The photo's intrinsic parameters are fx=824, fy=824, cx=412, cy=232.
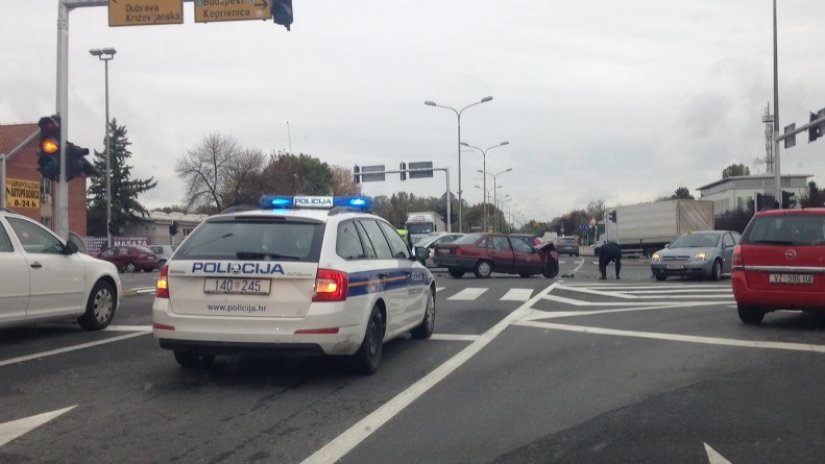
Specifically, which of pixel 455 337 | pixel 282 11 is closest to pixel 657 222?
pixel 282 11

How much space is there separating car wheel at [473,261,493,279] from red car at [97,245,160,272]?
23.2 metres

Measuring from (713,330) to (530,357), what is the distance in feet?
11.3

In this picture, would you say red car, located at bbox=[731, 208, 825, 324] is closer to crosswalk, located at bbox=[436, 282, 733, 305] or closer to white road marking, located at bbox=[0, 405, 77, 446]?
crosswalk, located at bbox=[436, 282, 733, 305]

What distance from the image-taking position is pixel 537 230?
167 meters

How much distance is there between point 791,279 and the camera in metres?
11.0

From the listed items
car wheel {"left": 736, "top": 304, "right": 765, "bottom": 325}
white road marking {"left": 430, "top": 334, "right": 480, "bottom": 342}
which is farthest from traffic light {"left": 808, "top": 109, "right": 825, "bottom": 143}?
white road marking {"left": 430, "top": 334, "right": 480, "bottom": 342}

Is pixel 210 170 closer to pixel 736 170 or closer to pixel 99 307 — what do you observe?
pixel 99 307

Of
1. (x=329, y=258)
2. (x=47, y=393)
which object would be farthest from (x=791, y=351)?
(x=47, y=393)

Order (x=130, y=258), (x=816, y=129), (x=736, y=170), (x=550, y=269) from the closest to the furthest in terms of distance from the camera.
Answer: (x=550, y=269)
(x=816, y=129)
(x=130, y=258)
(x=736, y=170)

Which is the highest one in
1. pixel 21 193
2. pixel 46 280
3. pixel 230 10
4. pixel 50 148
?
pixel 230 10

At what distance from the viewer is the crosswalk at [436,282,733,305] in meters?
16.1

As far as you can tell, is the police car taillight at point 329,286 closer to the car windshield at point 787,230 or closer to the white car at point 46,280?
the white car at point 46,280

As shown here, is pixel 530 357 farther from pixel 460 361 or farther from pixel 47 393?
pixel 47 393

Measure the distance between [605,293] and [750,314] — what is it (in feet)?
19.3
